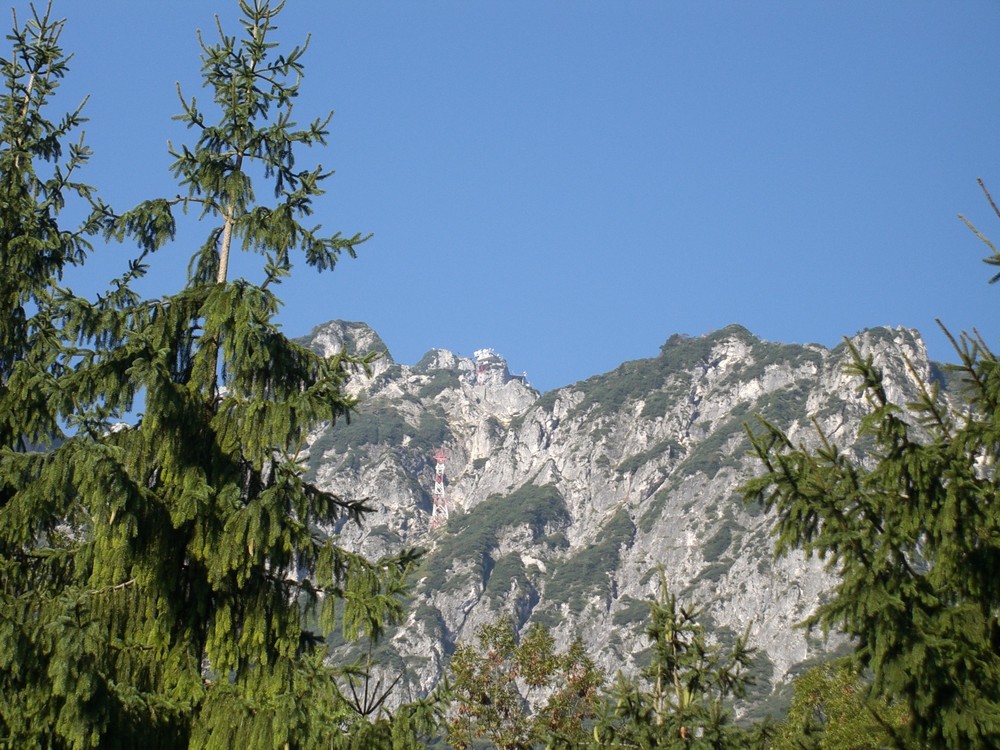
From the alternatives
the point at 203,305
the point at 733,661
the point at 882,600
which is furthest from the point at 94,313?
the point at 733,661

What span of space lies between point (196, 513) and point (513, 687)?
77.1 feet

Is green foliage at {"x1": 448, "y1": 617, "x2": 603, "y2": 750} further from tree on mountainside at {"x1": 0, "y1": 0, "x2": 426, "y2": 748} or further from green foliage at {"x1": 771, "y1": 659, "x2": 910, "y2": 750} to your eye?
tree on mountainside at {"x1": 0, "y1": 0, "x2": 426, "y2": 748}

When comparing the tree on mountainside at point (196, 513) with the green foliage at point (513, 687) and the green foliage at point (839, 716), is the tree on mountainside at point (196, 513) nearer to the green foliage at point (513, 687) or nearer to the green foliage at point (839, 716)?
the green foliage at point (839, 716)

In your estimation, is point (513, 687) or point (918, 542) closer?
point (918, 542)

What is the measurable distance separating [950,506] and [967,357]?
1575mm

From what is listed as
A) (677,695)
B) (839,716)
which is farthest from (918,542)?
(839,716)

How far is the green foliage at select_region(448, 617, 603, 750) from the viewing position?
3092 cm

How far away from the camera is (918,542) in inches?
495

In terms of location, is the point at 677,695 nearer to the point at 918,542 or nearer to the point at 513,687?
the point at 918,542

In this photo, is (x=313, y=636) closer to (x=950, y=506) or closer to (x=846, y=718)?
(x=950, y=506)

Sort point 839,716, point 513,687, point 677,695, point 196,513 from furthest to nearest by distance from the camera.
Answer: point 839,716 → point 513,687 → point 677,695 → point 196,513

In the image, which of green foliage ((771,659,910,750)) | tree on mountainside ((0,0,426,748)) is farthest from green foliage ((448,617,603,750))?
tree on mountainside ((0,0,426,748))

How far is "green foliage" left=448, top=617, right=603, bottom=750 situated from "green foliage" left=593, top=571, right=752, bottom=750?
1035cm

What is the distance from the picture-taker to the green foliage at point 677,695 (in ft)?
57.1
